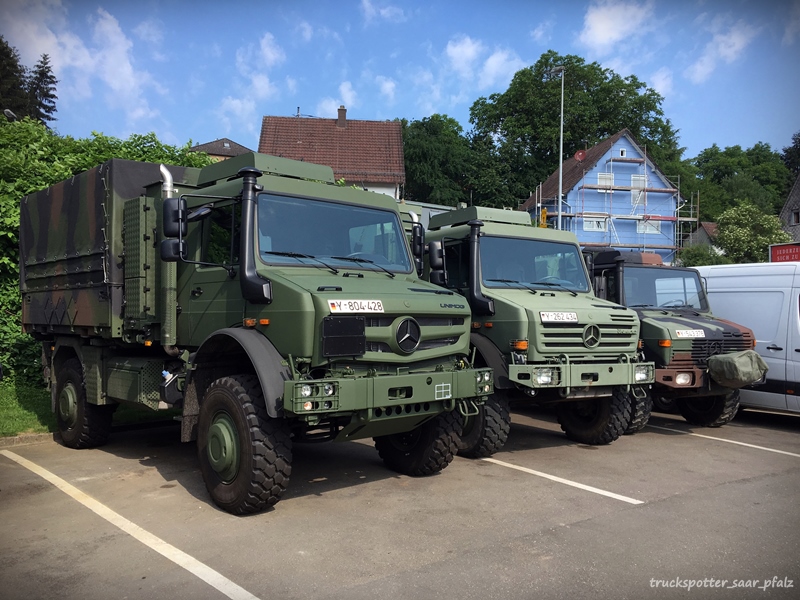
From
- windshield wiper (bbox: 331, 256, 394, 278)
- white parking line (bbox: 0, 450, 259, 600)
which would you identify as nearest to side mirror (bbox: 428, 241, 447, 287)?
windshield wiper (bbox: 331, 256, 394, 278)

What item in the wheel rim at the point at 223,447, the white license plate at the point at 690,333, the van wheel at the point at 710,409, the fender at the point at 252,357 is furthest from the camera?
the van wheel at the point at 710,409

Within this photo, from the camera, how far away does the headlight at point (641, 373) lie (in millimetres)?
7992

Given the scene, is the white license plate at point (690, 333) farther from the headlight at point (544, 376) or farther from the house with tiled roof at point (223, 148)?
the house with tiled roof at point (223, 148)

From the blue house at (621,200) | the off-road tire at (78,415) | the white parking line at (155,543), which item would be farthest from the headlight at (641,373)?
the blue house at (621,200)

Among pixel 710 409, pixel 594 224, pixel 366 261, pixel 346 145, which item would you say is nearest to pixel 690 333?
pixel 710 409

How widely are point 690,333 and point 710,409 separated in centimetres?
167

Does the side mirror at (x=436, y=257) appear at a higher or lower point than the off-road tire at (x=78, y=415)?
higher

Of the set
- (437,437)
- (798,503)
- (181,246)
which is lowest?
(798,503)

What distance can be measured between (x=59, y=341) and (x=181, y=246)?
3837mm

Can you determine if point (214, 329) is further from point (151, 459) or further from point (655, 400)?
point (655, 400)

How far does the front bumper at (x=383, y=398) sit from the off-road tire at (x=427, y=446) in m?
0.37

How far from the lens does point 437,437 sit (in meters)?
6.64

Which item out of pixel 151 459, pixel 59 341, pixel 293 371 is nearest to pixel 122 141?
pixel 59 341

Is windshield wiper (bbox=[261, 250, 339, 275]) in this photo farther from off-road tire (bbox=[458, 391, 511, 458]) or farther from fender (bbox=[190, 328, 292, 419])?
off-road tire (bbox=[458, 391, 511, 458])
